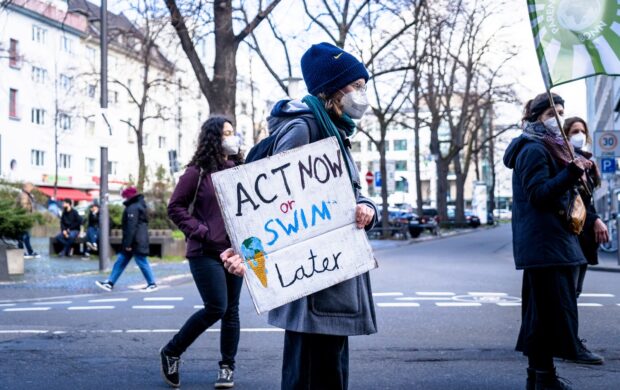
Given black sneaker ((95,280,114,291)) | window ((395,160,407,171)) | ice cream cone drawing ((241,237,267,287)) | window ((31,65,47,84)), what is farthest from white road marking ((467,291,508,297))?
window ((395,160,407,171))

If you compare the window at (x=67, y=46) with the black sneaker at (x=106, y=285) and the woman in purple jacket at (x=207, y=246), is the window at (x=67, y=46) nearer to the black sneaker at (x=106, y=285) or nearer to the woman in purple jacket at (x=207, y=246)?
the black sneaker at (x=106, y=285)

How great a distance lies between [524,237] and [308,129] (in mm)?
2239

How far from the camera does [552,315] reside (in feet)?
17.3

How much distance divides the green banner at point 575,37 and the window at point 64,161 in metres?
65.8

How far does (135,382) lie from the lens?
6340mm

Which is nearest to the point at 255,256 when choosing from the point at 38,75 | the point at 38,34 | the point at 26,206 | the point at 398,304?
the point at 398,304

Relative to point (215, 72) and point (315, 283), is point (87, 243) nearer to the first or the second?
point (215, 72)

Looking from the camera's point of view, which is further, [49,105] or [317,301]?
[49,105]

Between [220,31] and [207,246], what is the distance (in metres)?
14.3

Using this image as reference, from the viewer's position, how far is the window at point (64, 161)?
223 ft

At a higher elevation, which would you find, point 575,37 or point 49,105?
point 49,105

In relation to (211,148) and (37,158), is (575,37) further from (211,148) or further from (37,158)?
(37,158)

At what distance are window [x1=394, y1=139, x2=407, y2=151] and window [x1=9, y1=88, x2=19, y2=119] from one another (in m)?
82.3

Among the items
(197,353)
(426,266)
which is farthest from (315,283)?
(426,266)
